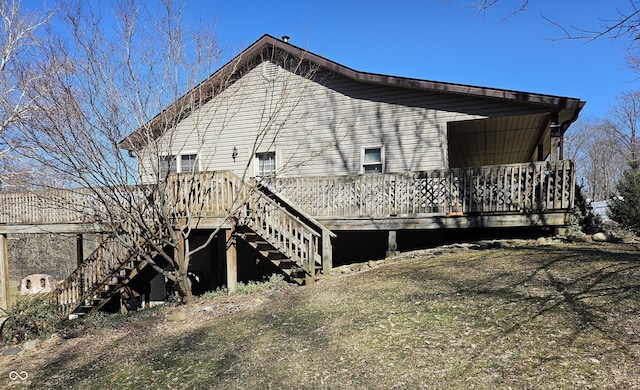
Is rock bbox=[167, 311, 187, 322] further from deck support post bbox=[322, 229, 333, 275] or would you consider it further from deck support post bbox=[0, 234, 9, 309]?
deck support post bbox=[0, 234, 9, 309]

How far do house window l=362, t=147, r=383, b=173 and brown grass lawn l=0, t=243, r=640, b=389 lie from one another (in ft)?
14.4

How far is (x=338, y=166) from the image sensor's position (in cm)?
1184

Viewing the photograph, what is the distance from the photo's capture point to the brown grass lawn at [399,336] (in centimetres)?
382

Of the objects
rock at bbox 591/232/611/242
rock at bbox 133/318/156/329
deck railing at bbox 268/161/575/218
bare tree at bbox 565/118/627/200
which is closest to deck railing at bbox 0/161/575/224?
deck railing at bbox 268/161/575/218

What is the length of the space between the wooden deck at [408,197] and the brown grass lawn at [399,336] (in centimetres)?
135

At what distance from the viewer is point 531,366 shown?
12.1 feet

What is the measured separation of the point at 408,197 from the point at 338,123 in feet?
12.3

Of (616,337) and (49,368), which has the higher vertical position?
(616,337)

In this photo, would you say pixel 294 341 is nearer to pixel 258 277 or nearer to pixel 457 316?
pixel 457 316

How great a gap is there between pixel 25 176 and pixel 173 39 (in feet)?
15.7

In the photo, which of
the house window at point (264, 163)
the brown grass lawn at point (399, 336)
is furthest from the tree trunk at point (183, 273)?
the house window at point (264, 163)

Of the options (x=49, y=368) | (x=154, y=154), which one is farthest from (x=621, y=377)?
(x=154, y=154)

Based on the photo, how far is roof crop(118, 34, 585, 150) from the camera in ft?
25.6

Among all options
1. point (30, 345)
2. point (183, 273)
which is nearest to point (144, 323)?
point (183, 273)
